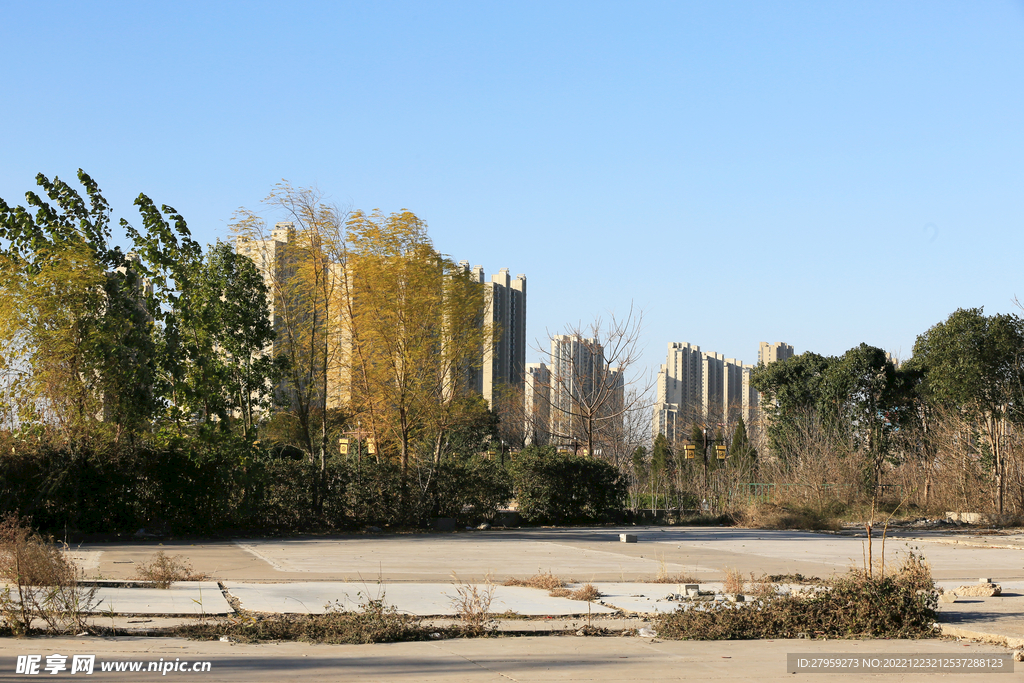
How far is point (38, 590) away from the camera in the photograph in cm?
961

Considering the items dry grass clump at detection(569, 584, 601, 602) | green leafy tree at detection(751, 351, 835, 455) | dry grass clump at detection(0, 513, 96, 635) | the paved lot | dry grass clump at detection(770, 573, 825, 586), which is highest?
green leafy tree at detection(751, 351, 835, 455)

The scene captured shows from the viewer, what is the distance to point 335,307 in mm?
26922

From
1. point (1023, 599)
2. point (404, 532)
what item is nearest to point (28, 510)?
point (404, 532)

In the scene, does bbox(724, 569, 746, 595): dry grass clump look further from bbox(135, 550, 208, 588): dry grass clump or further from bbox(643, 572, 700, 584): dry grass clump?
bbox(135, 550, 208, 588): dry grass clump

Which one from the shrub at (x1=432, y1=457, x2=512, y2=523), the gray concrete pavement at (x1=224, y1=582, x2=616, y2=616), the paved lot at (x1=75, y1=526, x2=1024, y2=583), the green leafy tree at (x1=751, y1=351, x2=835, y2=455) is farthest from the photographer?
the green leafy tree at (x1=751, y1=351, x2=835, y2=455)

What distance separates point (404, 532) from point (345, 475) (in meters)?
2.25

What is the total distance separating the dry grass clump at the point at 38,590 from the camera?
8954mm

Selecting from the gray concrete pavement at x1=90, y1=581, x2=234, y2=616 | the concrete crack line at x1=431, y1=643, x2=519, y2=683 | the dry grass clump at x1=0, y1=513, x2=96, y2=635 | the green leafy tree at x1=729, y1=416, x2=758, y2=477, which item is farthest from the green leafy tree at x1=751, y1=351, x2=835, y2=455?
the dry grass clump at x1=0, y1=513, x2=96, y2=635

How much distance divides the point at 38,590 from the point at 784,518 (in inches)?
973

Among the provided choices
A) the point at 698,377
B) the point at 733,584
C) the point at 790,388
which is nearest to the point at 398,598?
the point at 733,584

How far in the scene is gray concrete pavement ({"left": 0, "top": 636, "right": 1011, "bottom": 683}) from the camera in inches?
296

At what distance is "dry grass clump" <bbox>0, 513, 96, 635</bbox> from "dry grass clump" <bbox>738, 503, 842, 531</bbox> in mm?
23466

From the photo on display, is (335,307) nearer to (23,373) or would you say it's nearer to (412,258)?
(412,258)

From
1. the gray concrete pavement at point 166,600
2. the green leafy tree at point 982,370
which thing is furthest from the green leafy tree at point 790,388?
the gray concrete pavement at point 166,600
